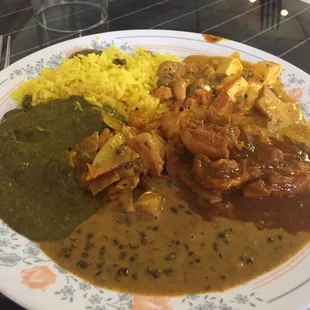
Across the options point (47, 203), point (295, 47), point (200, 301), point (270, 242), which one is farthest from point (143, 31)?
point (200, 301)

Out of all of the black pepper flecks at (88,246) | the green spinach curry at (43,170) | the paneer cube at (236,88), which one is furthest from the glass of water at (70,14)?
the black pepper flecks at (88,246)

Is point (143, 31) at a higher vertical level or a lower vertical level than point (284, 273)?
higher

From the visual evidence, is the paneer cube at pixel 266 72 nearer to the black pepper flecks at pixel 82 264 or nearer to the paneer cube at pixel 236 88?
the paneer cube at pixel 236 88

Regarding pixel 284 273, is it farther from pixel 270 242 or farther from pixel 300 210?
pixel 300 210

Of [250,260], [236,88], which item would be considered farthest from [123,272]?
[236,88]

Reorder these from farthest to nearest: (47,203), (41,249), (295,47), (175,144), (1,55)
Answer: (295,47) → (1,55) → (175,144) → (47,203) → (41,249)

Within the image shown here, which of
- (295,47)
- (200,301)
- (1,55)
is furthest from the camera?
(295,47)
